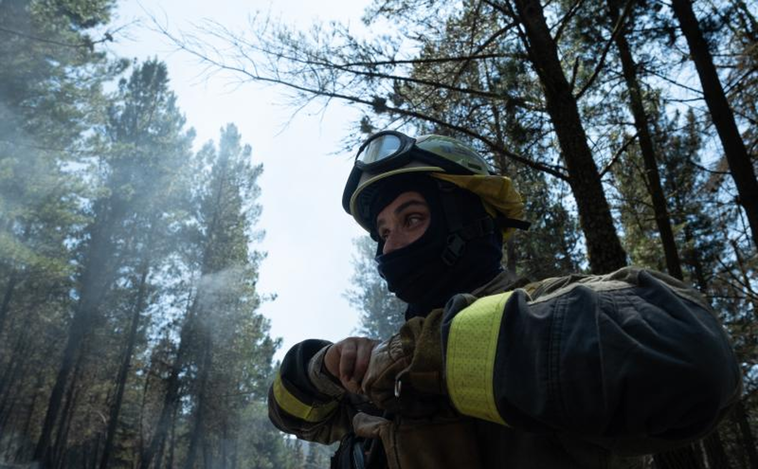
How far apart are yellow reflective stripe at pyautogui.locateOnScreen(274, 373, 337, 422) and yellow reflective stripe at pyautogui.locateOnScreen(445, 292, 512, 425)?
115 centimetres

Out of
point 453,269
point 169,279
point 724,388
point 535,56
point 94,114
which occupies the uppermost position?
point 94,114

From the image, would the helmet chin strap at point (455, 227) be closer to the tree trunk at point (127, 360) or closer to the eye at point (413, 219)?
the eye at point (413, 219)

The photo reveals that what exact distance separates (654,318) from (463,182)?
1.30 m

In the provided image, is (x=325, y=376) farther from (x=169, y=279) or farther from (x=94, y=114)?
(x=169, y=279)

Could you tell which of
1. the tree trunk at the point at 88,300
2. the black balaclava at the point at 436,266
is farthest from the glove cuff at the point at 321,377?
the tree trunk at the point at 88,300

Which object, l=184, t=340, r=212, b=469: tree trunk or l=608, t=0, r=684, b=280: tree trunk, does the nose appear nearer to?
l=608, t=0, r=684, b=280: tree trunk

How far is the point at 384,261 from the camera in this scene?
213 cm

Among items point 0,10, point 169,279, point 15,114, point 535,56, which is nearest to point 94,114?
point 15,114

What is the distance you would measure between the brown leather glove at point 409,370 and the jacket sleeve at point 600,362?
0.08 m

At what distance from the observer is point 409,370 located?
1243mm

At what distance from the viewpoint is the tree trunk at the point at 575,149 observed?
14.1 ft

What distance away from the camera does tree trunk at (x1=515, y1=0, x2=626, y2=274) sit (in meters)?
4.29

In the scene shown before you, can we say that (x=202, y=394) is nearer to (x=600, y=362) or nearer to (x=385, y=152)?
(x=385, y=152)

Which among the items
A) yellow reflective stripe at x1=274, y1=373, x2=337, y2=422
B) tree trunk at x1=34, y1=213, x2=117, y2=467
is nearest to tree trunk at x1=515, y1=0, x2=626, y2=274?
yellow reflective stripe at x1=274, y1=373, x2=337, y2=422
